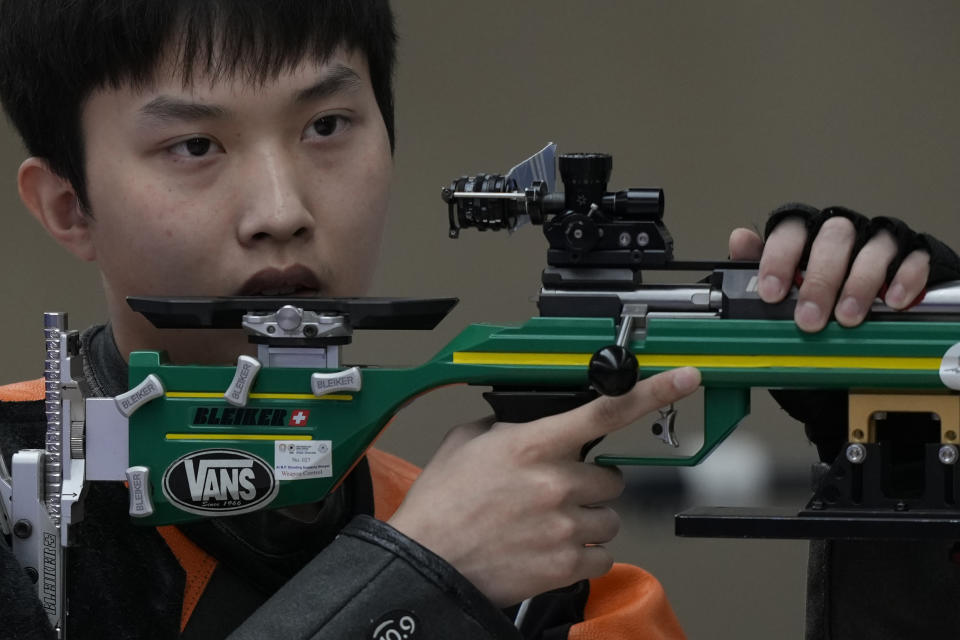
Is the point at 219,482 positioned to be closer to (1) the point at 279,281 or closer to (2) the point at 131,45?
(1) the point at 279,281

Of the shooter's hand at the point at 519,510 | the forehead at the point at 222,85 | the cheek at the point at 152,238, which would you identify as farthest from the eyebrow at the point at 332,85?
the shooter's hand at the point at 519,510

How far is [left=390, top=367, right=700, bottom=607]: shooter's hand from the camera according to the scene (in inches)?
44.7

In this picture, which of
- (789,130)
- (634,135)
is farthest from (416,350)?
(789,130)

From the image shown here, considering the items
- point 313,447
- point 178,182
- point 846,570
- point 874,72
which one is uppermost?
point 874,72

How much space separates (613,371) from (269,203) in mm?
382

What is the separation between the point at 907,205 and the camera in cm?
260

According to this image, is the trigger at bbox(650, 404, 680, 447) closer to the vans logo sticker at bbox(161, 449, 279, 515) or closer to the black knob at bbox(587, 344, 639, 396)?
the black knob at bbox(587, 344, 639, 396)

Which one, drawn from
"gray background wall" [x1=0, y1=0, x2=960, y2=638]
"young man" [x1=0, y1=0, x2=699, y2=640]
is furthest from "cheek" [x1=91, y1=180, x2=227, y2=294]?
"gray background wall" [x1=0, y1=0, x2=960, y2=638]

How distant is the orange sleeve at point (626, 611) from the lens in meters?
1.37

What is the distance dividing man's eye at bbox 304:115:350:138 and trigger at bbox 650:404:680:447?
45 cm

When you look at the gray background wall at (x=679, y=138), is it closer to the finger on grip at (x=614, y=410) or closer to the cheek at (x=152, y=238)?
the cheek at (x=152, y=238)

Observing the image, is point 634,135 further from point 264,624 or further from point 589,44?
point 264,624

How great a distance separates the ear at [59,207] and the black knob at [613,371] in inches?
23.5

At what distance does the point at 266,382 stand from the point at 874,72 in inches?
68.3
